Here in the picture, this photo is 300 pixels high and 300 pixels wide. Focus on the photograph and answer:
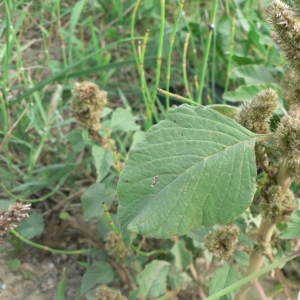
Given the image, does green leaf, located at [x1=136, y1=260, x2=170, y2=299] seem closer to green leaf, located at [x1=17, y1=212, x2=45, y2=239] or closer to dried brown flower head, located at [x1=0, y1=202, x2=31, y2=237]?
green leaf, located at [x1=17, y1=212, x2=45, y2=239]

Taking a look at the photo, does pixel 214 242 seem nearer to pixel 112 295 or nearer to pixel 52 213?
pixel 112 295

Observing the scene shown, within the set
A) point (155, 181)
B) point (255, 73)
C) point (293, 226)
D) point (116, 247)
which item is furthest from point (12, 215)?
point (255, 73)

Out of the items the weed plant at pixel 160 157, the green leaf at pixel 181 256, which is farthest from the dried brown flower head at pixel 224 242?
the green leaf at pixel 181 256

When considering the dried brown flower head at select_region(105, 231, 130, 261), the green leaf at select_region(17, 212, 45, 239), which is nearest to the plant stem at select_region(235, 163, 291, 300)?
the dried brown flower head at select_region(105, 231, 130, 261)

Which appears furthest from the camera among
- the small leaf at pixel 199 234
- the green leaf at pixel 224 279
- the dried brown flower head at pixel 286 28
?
the small leaf at pixel 199 234

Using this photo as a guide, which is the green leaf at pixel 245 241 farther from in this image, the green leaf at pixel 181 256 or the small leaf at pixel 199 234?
the green leaf at pixel 181 256

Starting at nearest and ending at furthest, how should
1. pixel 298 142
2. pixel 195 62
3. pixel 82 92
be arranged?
pixel 298 142
pixel 82 92
pixel 195 62

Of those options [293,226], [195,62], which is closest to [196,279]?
[293,226]
